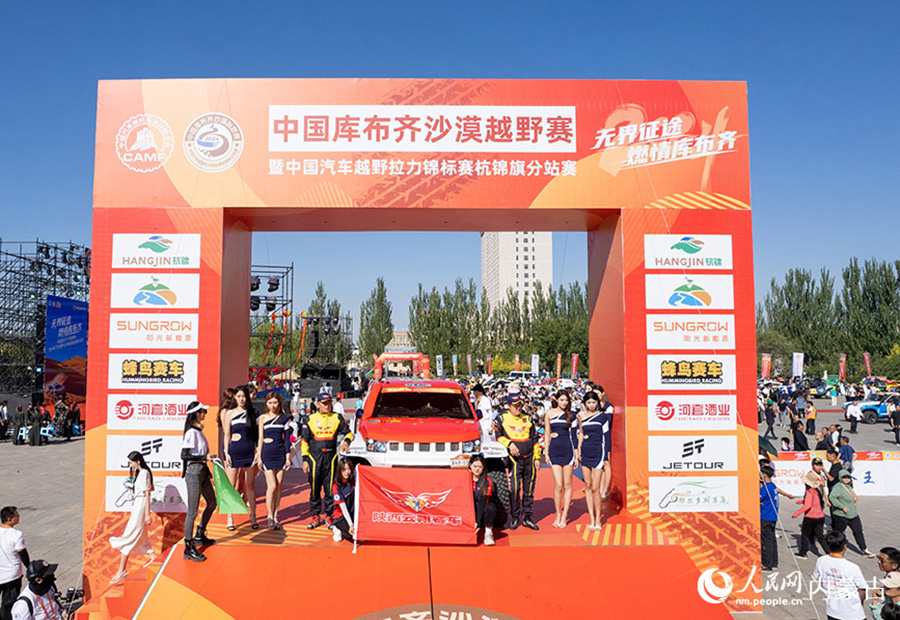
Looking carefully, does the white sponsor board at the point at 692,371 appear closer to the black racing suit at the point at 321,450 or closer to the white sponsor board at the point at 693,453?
→ the white sponsor board at the point at 693,453

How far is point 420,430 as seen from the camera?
23.2ft

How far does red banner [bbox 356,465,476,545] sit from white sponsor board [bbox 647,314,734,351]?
12.3 feet

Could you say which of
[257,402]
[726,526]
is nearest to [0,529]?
[726,526]

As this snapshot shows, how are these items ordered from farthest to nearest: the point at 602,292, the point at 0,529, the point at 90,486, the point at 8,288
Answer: the point at 8,288, the point at 602,292, the point at 90,486, the point at 0,529

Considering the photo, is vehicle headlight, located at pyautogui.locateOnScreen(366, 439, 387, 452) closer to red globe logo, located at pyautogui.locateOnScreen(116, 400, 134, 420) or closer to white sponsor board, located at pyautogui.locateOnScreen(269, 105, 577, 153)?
red globe logo, located at pyautogui.locateOnScreen(116, 400, 134, 420)

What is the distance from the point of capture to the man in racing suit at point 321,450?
291 inches

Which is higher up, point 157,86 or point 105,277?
point 157,86

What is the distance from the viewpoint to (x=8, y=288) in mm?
27703

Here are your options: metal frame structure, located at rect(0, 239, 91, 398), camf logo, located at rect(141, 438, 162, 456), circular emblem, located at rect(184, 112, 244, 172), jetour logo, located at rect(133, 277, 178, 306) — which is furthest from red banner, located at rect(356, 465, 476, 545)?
metal frame structure, located at rect(0, 239, 91, 398)

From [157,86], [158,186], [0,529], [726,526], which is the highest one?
[157,86]

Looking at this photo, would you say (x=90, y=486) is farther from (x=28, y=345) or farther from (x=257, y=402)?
(x=28, y=345)

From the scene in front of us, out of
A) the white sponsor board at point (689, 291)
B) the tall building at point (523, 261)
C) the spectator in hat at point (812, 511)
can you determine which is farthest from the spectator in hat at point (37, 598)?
the tall building at point (523, 261)

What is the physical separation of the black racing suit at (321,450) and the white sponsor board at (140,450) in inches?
92.2

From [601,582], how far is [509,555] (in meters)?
1.00
